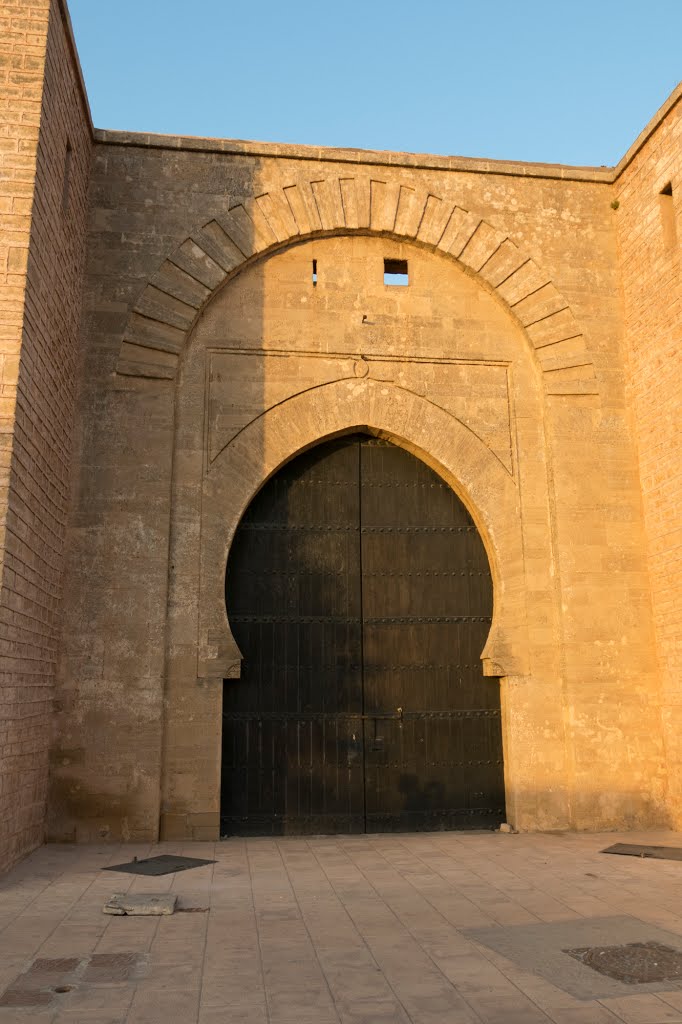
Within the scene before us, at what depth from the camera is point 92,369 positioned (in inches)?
354

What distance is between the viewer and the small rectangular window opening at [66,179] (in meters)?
8.19

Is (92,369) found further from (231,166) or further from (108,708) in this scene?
(108,708)

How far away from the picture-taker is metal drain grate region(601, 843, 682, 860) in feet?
24.3

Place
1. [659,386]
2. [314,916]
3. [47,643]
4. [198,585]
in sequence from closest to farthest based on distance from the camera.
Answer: [314,916], [47,643], [198,585], [659,386]

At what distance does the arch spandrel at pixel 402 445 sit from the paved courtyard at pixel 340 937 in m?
2.37

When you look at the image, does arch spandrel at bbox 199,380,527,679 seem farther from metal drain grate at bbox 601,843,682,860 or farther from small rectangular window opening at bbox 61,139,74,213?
small rectangular window opening at bbox 61,139,74,213

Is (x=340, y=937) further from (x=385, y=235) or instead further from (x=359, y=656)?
(x=385, y=235)

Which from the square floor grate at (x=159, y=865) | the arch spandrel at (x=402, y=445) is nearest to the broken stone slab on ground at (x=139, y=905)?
the square floor grate at (x=159, y=865)

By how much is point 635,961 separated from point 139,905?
9.74ft

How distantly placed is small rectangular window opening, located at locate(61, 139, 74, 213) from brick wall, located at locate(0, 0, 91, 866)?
15 millimetres

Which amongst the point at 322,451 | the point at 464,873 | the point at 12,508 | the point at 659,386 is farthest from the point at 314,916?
the point at 659,386

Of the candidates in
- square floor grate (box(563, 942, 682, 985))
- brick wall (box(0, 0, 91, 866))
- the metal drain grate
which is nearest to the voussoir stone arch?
brick wall (box(0, 0, 91, 866))

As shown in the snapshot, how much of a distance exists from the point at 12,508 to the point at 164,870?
120 inches

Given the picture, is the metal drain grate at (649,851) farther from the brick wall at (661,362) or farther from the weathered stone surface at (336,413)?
the brick wall at (661,362)
